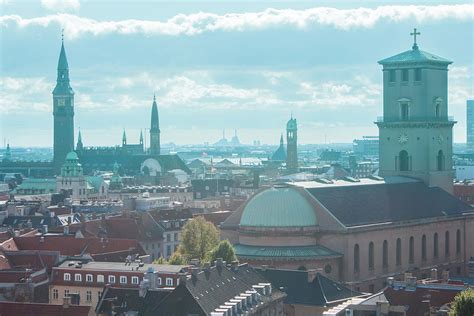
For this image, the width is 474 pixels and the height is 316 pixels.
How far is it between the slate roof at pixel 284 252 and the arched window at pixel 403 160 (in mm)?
28904

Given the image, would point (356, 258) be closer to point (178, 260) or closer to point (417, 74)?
point (178, 260)

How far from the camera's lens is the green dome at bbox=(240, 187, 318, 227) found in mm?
111125

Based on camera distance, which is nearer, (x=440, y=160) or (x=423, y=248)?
(x=423, y=248)

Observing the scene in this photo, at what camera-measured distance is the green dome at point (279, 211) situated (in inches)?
4375

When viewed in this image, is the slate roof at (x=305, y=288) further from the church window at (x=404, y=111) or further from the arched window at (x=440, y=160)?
the arched window at (x=440, y=160)

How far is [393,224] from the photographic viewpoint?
118 metres

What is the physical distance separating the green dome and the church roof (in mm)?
27699

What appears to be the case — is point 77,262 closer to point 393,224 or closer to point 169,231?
point 393,224

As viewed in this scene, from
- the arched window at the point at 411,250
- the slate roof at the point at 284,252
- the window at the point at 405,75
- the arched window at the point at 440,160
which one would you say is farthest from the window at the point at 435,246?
the window at the point at 405,75

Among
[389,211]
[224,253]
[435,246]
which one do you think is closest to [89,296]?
[224,253]

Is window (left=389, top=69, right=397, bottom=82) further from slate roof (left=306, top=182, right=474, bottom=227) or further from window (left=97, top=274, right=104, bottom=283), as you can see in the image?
window (left=97, top=274, right=104, bottom=283)

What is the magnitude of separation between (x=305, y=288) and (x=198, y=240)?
2509 centimetres

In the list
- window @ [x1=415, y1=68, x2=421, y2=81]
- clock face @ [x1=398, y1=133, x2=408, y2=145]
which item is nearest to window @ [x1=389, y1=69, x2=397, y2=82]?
window @ [x1=415, y1=68, x2=421, y2=81]

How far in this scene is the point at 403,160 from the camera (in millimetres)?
138375
